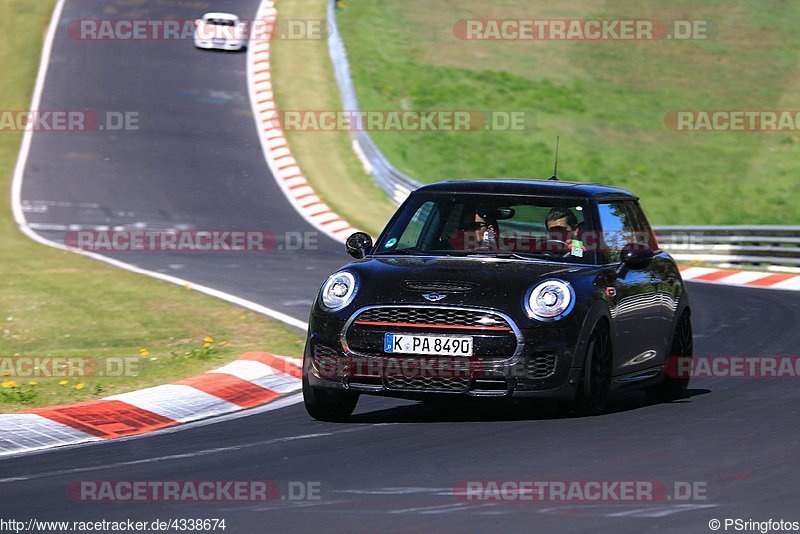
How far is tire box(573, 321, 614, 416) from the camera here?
30.3 ft

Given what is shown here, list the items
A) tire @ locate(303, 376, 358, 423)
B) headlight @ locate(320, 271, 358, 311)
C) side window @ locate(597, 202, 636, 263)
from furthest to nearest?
side window @ locate(597, 202, 636, 263) → tire @ locate(303, 376, 358, 423) → headlight @ locate(320, 271, 358, 311)

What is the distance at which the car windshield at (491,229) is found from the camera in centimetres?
985

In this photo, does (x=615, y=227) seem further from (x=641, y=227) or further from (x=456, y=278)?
(x=456, y=278)

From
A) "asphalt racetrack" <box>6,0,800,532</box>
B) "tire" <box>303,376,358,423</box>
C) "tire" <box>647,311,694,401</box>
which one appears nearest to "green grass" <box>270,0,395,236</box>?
"asphalt racetrack" <box>6,0,800,532</box>

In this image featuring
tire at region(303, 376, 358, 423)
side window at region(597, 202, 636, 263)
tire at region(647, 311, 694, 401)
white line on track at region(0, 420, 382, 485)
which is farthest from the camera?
tire at region(647, 311, 694, 401)

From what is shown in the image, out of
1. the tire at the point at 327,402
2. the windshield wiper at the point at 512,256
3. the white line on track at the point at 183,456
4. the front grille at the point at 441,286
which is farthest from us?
the windshield wiper at the point at 512,256

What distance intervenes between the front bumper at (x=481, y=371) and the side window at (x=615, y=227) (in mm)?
1284

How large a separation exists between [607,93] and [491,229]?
87.5ft

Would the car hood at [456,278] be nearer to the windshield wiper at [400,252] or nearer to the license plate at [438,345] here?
the license plate at [438,345]

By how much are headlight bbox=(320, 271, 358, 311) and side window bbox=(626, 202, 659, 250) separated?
2596mm

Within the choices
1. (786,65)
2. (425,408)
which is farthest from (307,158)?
(425,408)

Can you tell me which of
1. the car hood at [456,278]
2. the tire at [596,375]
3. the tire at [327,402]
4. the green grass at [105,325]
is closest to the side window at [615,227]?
the car hood at [456,278]

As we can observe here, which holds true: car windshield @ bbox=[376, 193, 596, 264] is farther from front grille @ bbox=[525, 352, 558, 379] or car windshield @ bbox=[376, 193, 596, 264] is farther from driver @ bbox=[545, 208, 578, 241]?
front grille @ bbox=[525, 352, 558, 379]

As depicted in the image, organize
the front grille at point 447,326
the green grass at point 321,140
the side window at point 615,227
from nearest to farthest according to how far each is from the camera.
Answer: the front grille at point 447,326 → the side window at point 615,227 → the green grass at point 321,140
